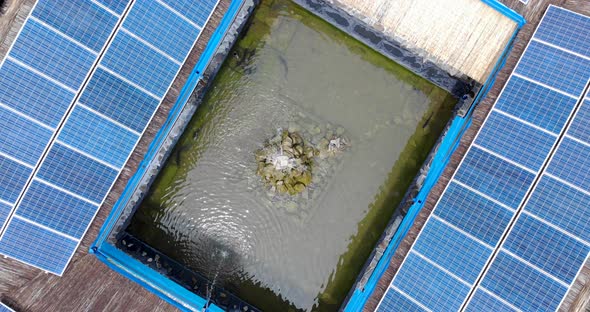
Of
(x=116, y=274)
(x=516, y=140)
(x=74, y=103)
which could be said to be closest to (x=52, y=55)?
(x=74, y=103)

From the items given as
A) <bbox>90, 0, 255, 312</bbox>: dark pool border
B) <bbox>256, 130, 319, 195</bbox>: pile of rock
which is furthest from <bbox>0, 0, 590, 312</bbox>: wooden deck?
<bbox>256, 130, 319, 195</bbox>: pile of rock

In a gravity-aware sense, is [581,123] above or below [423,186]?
above

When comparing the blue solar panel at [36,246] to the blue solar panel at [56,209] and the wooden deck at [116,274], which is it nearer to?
the blue solar panel at [56,209]

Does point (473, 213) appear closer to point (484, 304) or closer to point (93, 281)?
point (484, 304)

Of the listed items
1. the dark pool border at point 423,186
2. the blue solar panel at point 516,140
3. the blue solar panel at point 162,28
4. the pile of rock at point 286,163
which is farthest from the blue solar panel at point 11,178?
the blue solar panel at point 516,140

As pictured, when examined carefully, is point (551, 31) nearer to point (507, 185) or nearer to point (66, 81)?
point (507, 185)

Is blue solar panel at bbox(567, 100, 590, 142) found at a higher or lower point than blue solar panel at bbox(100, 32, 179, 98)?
higher

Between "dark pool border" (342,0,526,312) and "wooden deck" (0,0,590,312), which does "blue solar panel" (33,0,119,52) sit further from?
"dark pool border" (342,0,526,312)
